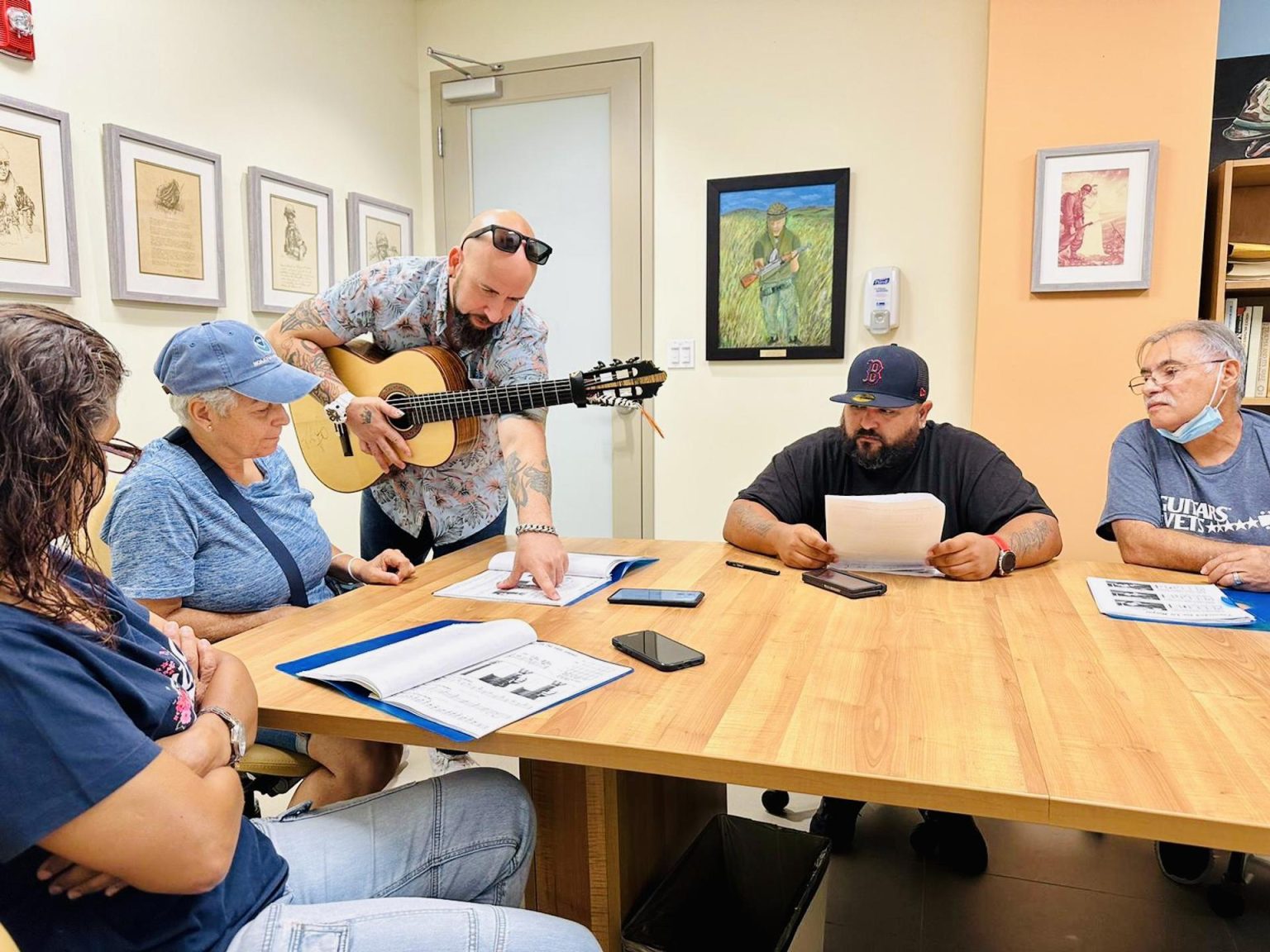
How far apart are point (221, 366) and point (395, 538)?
0.86 metres

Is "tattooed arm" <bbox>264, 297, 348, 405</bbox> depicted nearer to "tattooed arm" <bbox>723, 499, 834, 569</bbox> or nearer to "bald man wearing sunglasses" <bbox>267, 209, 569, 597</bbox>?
"bald man wearing sunglasses" <bbox>267, 209, 569, 597</bbox>

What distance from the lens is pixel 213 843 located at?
2.63 feet

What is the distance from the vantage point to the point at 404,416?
82.0 inches

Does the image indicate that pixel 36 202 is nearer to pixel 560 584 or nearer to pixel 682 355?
pixel 560 584

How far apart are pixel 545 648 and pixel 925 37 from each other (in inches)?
115

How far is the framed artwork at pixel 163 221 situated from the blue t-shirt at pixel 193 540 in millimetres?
1186

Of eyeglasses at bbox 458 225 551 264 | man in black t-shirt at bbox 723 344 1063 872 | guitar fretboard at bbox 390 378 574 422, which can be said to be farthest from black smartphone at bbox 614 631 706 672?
eyeglasses at bbox 458 225 551 264

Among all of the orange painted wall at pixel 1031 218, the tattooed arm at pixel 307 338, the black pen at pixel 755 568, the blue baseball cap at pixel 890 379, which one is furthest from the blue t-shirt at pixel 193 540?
the orange painted wall at pixel 1031 218

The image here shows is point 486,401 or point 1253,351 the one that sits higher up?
point 1253,351

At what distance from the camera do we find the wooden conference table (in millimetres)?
896

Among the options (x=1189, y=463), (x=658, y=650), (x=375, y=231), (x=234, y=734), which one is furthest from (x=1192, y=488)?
(x=375, y=231)

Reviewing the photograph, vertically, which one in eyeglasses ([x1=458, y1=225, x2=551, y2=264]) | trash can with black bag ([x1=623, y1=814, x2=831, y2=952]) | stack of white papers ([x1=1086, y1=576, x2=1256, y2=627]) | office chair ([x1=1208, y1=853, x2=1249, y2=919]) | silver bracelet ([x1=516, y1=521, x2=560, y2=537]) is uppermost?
eyeglasses ([x1=458, y1=225, x2=551, y2=264])

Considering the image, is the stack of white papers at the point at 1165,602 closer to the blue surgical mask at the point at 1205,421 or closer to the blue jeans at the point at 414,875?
the blue surgical mask at the point at 1205,421

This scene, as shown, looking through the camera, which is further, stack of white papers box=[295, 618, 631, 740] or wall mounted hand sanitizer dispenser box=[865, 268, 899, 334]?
wall mounted hand sanitizer dispenser box=[865, 268, 899, 334]
